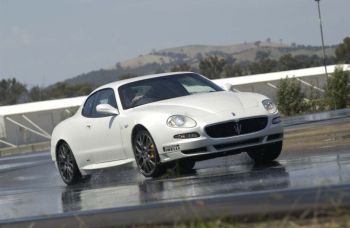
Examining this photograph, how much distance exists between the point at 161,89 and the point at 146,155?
1377mm

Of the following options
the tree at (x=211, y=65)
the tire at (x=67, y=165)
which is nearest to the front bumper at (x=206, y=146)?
the tire at (x=67, y=165)

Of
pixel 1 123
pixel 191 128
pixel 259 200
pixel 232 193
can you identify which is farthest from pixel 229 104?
pixel 1 123

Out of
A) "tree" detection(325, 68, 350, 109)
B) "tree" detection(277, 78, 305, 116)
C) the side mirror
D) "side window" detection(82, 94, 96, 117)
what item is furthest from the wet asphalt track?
"tree" detection(277, 78, 305, 116)

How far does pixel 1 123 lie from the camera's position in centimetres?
5331

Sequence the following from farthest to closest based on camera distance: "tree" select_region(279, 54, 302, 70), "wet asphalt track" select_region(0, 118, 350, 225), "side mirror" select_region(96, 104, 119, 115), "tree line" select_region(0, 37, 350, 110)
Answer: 1. "tree" select_region(279, 54, 302, 70)
2. "tree line" select_region(0, 37, 350, 110)
3. "side mirror" select_region(96, 104, 119, 115)
4. "wet asphalt track" select_region(0, 118, 350, 225)

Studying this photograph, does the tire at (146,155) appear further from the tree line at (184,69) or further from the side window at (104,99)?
the tree line at (184,69)

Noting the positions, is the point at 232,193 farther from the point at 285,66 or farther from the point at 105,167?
the point at 285,66

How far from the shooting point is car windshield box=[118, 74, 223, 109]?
12.9m

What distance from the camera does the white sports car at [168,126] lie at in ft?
38.3

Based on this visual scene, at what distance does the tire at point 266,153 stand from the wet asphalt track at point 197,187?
0.16 m

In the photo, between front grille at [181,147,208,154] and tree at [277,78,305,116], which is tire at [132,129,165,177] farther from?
tree at [277,78,305,116]

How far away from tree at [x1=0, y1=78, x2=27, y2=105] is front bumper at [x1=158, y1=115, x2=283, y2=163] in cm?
12774

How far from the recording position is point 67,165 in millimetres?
14195

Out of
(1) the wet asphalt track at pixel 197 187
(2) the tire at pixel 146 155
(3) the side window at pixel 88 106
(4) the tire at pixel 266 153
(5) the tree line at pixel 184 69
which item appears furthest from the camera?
(5) the tree line at pixel 184 69
